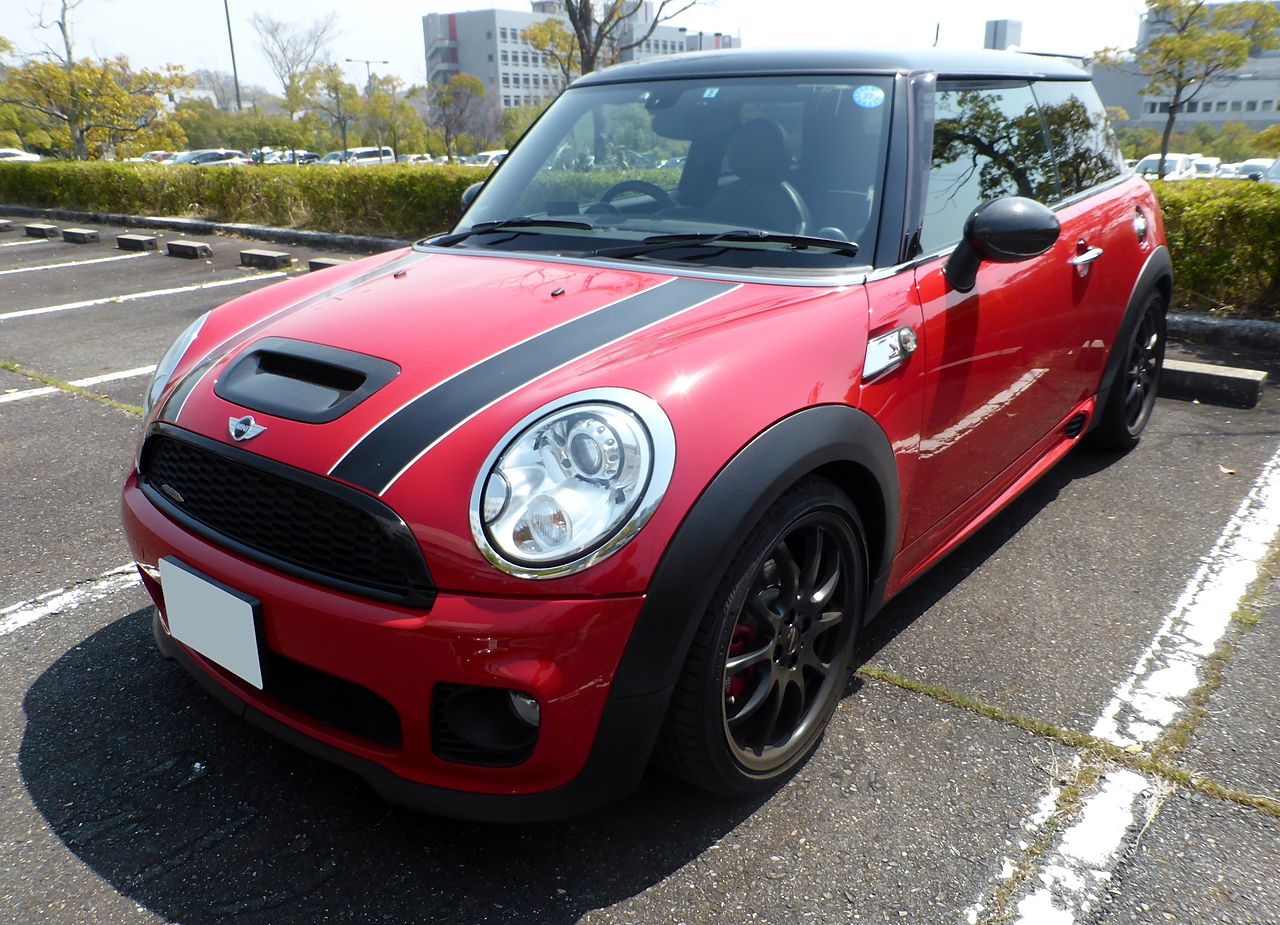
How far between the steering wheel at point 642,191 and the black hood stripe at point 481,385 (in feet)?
1.96

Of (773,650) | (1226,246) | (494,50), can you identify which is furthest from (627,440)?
(494,50)

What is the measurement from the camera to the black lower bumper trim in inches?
64.9

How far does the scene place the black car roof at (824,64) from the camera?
2.54 meters

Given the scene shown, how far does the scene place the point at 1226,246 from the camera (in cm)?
550

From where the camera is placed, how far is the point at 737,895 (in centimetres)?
176

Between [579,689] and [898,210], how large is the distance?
1.38 metres

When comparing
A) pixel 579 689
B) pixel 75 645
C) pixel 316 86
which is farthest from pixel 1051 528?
pixel 316 86

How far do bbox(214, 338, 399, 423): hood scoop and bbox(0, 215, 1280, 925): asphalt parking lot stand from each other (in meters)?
0.80

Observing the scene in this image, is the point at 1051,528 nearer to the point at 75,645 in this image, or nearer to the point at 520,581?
the point at 520,581

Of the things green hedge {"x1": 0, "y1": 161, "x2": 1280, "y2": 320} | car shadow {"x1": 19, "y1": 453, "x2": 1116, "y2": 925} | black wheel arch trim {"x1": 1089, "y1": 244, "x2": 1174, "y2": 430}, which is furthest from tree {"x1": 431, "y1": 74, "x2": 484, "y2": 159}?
car shadow {"x1": 19, "y1": 453, "x2": 1116, "y2": 925}

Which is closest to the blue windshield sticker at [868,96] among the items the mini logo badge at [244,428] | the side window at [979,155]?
the side window at [979,155]

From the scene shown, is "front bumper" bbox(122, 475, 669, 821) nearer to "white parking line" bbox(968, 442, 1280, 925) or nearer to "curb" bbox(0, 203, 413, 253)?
"white parking line" bbox(968, 442, 1280, 925)

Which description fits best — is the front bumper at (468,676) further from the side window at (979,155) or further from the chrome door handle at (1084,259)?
the chrome door handle at (1084,259)

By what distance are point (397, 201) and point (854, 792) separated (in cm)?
968
